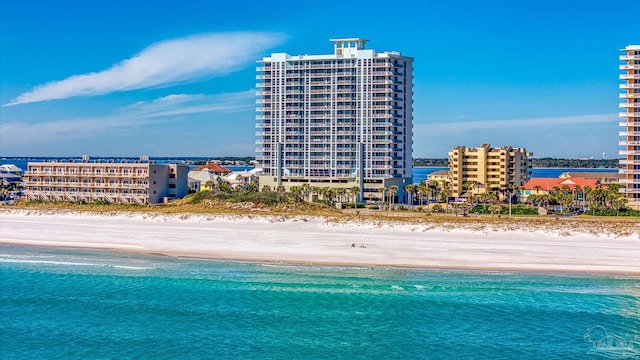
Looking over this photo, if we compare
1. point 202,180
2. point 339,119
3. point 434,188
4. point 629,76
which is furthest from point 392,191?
point 629,76

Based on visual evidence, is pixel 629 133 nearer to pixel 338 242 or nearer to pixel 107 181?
pixel 338 242

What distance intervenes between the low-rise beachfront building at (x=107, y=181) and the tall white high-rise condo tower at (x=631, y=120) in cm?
6145

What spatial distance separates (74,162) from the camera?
9294 cm

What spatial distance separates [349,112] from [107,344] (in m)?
79.1

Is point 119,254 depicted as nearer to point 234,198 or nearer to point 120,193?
point 234,198

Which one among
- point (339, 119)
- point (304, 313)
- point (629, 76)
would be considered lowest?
point (304, 313)

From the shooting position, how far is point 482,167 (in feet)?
392

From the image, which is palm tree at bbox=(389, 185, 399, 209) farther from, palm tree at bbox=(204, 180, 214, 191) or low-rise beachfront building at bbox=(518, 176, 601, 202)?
palm tree at bbox=(204, 180, 214, 191)

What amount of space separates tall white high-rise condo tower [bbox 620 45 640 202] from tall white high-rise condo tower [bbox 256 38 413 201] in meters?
33.1

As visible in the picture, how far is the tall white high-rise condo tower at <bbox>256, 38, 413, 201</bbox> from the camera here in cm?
10688

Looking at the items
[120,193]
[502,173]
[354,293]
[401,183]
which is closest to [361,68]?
[401,183]

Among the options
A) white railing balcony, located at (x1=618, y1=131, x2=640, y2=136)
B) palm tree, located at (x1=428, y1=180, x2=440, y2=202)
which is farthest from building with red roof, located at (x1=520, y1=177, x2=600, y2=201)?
palm tree, located at (x1=428, y1=180, x2=440, y2=202)

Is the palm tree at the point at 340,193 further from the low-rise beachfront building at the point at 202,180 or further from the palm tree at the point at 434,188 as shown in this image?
the low-rise beachfront building at the point at 202,180

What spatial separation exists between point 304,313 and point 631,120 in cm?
7086
